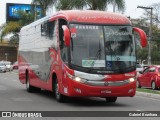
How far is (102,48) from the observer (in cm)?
1577

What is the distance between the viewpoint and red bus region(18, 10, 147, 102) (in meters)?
15.4

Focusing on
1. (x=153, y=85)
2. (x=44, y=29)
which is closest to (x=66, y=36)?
(x=44, y=29)

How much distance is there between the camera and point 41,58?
19766mm

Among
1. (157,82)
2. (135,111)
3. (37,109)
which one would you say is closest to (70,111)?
(37,109)

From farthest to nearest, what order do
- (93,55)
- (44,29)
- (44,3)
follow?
1. (44,3)
2. (44,29)
3. (93,55)

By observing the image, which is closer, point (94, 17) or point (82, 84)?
point (82, 84)

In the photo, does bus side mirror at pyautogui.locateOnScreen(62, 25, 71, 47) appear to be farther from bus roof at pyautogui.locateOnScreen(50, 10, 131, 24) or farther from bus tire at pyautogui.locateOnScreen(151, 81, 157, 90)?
bus tire at pyautogui.locateOnScreen(151, 81, 157, 90)

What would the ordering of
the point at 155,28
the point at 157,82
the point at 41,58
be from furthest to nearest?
the point at 155,28
the point at 157,82
the point at 41,58

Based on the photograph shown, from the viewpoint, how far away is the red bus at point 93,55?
1535 centimetres

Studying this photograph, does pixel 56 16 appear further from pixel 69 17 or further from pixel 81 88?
pixel 81 88

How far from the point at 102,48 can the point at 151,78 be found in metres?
11.7

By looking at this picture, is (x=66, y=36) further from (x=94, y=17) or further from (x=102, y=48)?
(x=94, y=17)

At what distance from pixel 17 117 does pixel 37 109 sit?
6.82 ft

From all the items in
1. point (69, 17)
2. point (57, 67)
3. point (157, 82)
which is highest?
point (69, 17)
